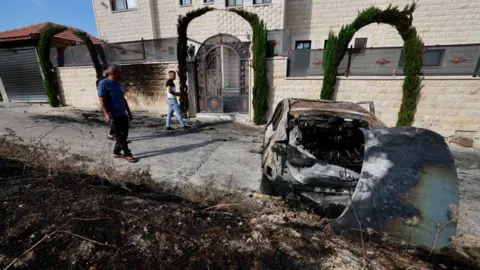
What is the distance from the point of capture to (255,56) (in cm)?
680

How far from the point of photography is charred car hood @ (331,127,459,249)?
1.66 metres

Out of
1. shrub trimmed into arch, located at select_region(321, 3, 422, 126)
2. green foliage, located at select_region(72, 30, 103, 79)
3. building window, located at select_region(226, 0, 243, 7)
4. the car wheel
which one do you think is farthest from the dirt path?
building window, located at select_region(226, 0, 243, 7)

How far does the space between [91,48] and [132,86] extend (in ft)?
7.43

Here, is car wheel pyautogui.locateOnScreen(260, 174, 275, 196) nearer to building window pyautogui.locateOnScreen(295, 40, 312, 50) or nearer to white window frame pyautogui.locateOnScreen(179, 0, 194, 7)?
building window pyautogui.locateOnScreen(295, 40, 312, 50)

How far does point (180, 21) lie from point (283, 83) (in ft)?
14.0

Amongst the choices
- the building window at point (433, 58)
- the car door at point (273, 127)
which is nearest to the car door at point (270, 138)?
the car door at point (273, 127)

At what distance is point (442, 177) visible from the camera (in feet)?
5.69

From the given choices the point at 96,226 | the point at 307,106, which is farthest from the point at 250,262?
the point at 307,106

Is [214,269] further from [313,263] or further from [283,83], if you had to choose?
[283,83]

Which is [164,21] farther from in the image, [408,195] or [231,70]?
[408,195]

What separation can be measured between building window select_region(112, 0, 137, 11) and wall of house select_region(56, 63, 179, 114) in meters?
6.23

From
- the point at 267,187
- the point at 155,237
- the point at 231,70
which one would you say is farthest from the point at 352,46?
the point at 155,237

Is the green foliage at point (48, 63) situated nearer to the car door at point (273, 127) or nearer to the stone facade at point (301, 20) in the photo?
the stone facade at point (301, 20)

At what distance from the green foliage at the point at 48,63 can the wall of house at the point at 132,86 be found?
27 centimetres
